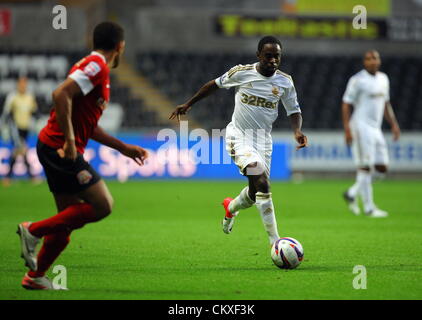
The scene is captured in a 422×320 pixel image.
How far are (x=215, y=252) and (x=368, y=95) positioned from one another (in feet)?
18.4

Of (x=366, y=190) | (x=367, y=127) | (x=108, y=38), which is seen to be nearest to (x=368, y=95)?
(x=367, y=127)

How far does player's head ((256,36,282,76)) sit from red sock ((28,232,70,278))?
2.82 m

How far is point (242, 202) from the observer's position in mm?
8523

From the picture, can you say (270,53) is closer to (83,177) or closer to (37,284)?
(83,177)

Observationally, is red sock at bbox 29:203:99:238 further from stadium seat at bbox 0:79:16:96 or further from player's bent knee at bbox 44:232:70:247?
stadium seat at bbox 0:79:16:96

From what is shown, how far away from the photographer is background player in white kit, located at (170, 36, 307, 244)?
782cm

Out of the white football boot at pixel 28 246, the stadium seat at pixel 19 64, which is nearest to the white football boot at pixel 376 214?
the white football boot at pixel 28 246

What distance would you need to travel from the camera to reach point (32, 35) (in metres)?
27.3

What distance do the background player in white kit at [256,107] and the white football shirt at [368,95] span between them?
4998 millimetres

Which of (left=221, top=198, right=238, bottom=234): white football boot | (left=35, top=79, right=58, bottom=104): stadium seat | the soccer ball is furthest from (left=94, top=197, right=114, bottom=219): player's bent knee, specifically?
(left=35, top=79, right=58, bottom=104): stadium seat

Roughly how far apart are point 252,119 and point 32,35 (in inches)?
810

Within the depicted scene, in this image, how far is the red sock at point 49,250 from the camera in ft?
19.6

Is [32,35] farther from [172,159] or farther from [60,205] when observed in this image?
[60,205]

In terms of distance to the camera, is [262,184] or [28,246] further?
[262,184]
